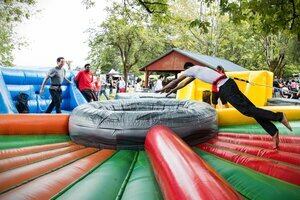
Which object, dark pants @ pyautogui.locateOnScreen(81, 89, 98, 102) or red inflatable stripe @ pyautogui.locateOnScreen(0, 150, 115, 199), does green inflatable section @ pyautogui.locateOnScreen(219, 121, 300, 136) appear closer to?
red inflatable stripe @ pyautogui.locateOnScreen(0, 150, 115, 199)

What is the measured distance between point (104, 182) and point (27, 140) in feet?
4.91

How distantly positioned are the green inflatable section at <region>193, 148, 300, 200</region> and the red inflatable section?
38 centimetres

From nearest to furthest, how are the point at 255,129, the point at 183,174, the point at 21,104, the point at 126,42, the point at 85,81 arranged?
Answer: the point at 183,174
the point at 255,129
the point at 21,104
the point at 85,81
the point at 126,42

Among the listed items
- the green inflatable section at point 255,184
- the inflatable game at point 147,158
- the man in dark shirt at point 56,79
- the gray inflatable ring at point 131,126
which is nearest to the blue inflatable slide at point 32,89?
the man in dark shirt at point 56,79

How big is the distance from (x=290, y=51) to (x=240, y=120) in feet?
72.6

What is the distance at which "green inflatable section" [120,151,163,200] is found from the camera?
5.81 feet

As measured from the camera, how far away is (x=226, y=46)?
29938 millimetres

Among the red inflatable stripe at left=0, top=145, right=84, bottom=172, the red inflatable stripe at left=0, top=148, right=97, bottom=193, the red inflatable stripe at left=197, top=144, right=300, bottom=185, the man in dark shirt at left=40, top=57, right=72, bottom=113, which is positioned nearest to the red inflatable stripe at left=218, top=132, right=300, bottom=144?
the red inflatable stripe at left=197, top=144, right=300, bottom=185

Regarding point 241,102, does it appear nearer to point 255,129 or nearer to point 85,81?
point 255,129

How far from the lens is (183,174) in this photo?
1505 mm

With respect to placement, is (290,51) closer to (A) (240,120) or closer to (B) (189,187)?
(A) (240,120)

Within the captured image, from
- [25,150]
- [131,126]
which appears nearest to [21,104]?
[25,150]

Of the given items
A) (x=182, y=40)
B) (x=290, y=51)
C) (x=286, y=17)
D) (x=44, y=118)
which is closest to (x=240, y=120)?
(x=286, y=17)

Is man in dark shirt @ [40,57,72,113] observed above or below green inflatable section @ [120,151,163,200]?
above
